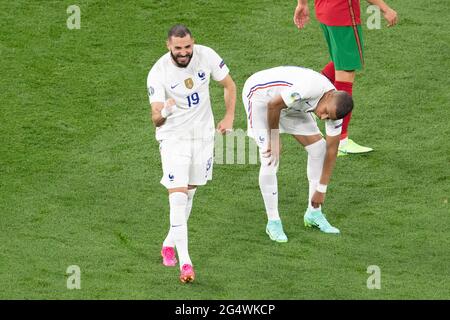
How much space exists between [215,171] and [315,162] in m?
1.46

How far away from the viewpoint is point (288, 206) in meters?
11.8

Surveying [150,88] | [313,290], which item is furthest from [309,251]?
[150,88]

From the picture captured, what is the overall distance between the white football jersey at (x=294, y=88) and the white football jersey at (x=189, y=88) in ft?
1.80

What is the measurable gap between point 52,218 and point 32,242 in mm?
549

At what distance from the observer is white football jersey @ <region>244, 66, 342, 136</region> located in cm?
1058

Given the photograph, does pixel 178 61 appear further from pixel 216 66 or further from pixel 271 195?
pixel 271 195

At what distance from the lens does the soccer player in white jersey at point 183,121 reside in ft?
33.2

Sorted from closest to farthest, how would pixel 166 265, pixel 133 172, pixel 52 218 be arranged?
pixel 166 265, pixel 52 218, pixel 133 172

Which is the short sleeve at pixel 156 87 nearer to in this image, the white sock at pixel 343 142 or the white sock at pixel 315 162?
the white sock at pixel 315 162

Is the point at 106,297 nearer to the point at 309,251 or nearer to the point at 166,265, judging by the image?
the point at 166,265

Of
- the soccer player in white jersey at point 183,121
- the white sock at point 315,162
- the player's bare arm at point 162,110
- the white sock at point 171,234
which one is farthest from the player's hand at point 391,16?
the player's bare arm at point 162,110

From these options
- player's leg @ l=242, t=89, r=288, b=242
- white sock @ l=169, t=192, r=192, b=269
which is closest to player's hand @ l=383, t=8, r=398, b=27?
player's leg @ l=242, t=89, r=288, b=242

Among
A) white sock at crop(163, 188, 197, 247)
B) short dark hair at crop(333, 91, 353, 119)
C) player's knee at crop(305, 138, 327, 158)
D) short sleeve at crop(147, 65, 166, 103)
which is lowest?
white sock at crop(163, 188, 197, 247)

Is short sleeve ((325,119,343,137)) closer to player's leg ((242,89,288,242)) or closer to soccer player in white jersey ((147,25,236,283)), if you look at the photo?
player's leg ((242,89,288,242))
